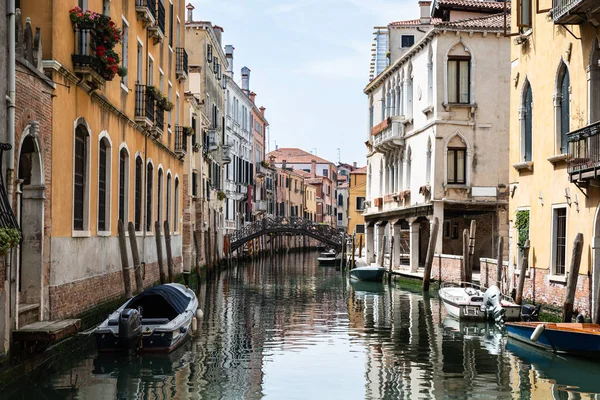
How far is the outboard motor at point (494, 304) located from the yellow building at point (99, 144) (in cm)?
740

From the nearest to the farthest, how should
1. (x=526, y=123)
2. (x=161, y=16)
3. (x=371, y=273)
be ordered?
(x=526, y=123) < (x=161, y=16) < (x=371, y=273)

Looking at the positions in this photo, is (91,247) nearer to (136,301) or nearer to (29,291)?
(136,301)

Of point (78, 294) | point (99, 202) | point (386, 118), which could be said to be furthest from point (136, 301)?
point (386, 118)

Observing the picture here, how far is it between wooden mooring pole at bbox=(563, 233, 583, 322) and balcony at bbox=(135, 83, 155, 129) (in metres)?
9.18

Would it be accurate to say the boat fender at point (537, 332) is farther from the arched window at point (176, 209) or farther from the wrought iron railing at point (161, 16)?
the arched window at point (176, 209)

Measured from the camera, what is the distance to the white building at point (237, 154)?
151ft

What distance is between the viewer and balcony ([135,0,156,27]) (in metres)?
18.5

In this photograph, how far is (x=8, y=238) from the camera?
9336 mm

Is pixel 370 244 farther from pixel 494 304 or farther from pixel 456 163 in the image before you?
pixel 494 304

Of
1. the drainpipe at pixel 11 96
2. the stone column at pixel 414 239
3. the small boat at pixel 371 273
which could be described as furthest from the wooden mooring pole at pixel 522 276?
the small boat at pixel 371 273

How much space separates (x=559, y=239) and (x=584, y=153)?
2733 mm

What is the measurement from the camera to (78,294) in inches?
535

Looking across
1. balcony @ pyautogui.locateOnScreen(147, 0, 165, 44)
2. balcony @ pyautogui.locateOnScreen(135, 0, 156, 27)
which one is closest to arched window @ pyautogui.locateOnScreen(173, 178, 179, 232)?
balcony @ pyautogui.locateOnScreen(147, 0, 165, 44)

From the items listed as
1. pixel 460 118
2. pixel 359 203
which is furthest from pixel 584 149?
pixel 359 203
